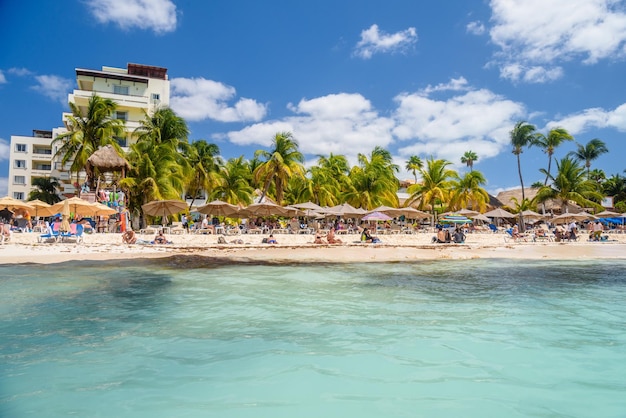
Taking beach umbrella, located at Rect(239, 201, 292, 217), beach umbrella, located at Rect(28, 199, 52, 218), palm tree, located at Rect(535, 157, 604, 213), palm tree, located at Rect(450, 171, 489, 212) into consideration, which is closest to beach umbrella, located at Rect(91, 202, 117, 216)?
beach umbrella, located at Rect(28, 199, 52, 218)

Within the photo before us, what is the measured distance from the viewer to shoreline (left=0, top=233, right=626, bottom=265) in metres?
14.6

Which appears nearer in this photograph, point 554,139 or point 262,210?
point 262,210

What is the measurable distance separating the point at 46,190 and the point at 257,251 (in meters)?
32.8

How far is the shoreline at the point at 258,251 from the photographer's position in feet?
47.8

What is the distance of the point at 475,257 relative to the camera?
55.2 ft

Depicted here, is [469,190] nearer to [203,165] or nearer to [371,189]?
[371,189]

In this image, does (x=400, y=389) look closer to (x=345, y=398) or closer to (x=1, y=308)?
(x=345, y=398)

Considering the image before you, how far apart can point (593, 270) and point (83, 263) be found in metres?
16.2

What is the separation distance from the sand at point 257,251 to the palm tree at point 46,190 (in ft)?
72.3

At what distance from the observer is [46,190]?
131ft

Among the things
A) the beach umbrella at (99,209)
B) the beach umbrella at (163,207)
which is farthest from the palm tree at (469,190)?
the beach umbrella at (99,209)

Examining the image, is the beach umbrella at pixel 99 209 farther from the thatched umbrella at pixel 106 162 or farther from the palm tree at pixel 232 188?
the palm tree at pixel 232 188

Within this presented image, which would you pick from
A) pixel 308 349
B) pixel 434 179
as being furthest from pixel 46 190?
pixel 308 349

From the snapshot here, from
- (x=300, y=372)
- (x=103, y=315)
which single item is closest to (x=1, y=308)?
(x=103, y=315)
